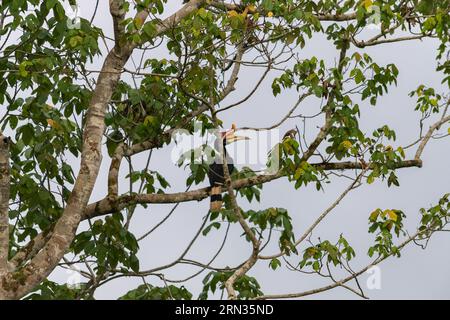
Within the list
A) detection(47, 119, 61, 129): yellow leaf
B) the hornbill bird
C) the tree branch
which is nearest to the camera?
the tree branch

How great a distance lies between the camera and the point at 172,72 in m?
12.7

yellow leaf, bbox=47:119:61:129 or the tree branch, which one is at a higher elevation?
yellow leaf, bbox=47:119:61:129

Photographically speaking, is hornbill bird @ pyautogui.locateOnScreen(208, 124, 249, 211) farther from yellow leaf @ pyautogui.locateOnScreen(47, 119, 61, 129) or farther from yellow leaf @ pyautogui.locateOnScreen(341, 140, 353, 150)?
yellow leaf @ pyautogui.locateOnScreen(47, 119, 61, 129)

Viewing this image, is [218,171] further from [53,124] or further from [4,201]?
[4,201]

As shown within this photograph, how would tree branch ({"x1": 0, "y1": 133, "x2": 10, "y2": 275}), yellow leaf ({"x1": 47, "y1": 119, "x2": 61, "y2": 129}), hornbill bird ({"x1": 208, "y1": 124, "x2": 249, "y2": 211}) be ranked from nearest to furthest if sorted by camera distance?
tree branch ({"x1": 0, "y1": 133, "x2": 10, "y2": 275}), yellow leaf ({"x1": 47, "y1": 119, "x2": 61, "y2": 129}), hornbill bird ({"x1": 208, "y1": 124, "x2": 249, "y2": 211})

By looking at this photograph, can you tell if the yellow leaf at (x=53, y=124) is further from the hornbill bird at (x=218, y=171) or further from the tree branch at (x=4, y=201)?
the hornbill bird at (x=218, y=171)

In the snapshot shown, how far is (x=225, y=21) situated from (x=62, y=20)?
1802 millimetres

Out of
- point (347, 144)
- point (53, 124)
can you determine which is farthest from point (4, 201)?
point (347, 144)

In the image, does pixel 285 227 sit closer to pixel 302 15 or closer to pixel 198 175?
pixel 198 175

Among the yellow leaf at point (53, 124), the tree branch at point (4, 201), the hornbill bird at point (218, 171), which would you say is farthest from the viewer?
the hornbill bird at point (218, 171)

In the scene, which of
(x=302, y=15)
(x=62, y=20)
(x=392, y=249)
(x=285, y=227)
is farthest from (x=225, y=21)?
(x=392, y=249)

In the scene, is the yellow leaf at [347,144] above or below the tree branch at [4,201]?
above

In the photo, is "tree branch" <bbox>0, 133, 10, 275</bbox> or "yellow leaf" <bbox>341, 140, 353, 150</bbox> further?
"yellow leaf" <bbox>341, 140, 353, 150</bbox>

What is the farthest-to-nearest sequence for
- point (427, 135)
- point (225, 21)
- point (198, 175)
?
point (427, 135), point (198, 175), point (225, 21)
